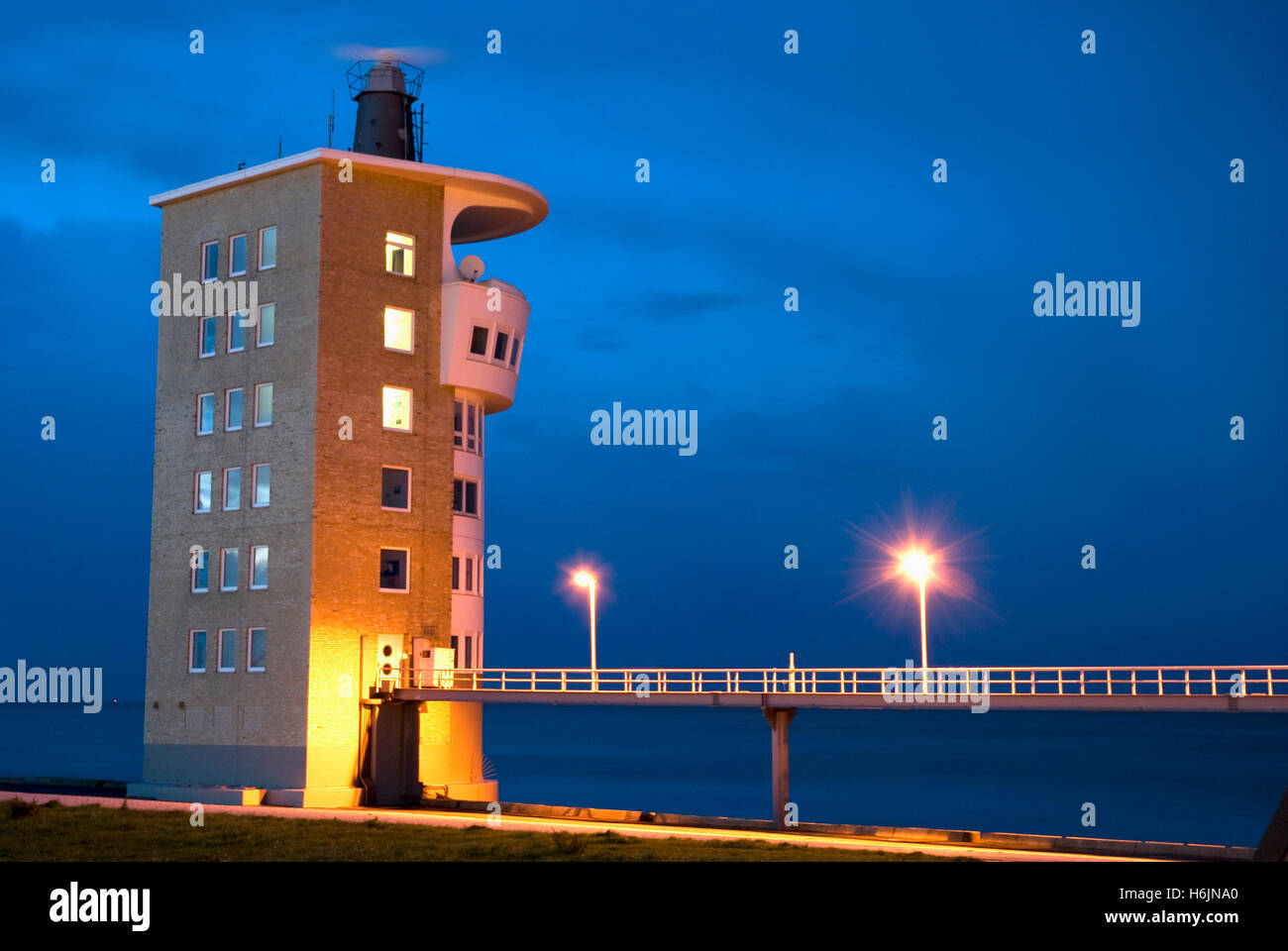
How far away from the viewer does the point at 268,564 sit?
1747 inches

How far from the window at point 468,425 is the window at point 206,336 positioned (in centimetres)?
796

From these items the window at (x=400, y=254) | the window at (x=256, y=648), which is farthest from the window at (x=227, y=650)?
the window at (x=400, y=254)

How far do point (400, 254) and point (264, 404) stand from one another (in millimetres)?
6276

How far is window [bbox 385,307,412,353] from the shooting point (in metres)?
45.8

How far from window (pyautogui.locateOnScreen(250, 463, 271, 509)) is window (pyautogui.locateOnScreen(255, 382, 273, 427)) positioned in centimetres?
131

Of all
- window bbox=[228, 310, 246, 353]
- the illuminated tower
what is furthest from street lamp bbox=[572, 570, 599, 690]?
window bbox=[228, 310, 246, 353]

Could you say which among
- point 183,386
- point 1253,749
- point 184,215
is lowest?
point 1253,749

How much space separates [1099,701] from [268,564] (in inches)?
966

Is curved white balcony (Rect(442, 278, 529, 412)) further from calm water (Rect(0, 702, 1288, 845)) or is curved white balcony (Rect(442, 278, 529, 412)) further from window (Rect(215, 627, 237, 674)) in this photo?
calm water (Rect(0, 702, 1288, 845))

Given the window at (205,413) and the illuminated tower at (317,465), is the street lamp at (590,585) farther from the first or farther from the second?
the window at (205,413)
